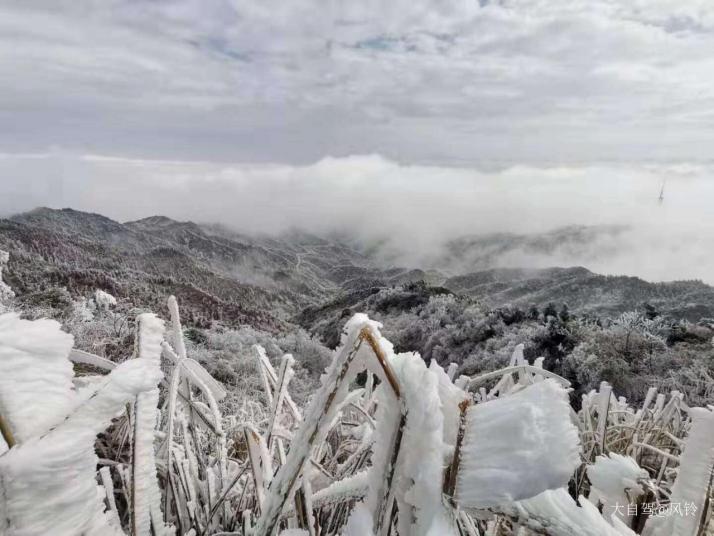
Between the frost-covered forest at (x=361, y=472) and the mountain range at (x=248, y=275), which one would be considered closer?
the frost-covered forest at (x=361, y=472)

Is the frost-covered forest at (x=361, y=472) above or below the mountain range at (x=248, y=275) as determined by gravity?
above

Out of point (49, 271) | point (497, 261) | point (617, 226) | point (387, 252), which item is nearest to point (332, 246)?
point (387, 252)

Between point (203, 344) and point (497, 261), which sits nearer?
point (203, 344)

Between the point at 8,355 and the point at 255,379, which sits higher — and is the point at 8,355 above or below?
above

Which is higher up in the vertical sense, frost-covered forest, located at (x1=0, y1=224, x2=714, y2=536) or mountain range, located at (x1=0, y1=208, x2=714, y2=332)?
frost-covered forest, located at (x1=0, y1=224, x2=714, y2=536)

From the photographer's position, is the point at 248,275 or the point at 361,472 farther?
the point at 248,275

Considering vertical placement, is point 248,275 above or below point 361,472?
below

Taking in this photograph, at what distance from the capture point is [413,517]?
430 millimetres

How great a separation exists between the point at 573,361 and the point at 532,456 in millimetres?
14316

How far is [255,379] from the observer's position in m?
11.9

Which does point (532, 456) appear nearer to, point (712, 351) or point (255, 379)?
point (255, 379)

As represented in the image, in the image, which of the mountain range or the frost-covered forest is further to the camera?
the mountain range

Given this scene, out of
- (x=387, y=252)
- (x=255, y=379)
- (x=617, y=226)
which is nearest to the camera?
(x=255, y=379)

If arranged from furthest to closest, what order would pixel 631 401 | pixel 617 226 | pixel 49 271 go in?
pixel 617 226, pixel 49 271, pixel 631 401
